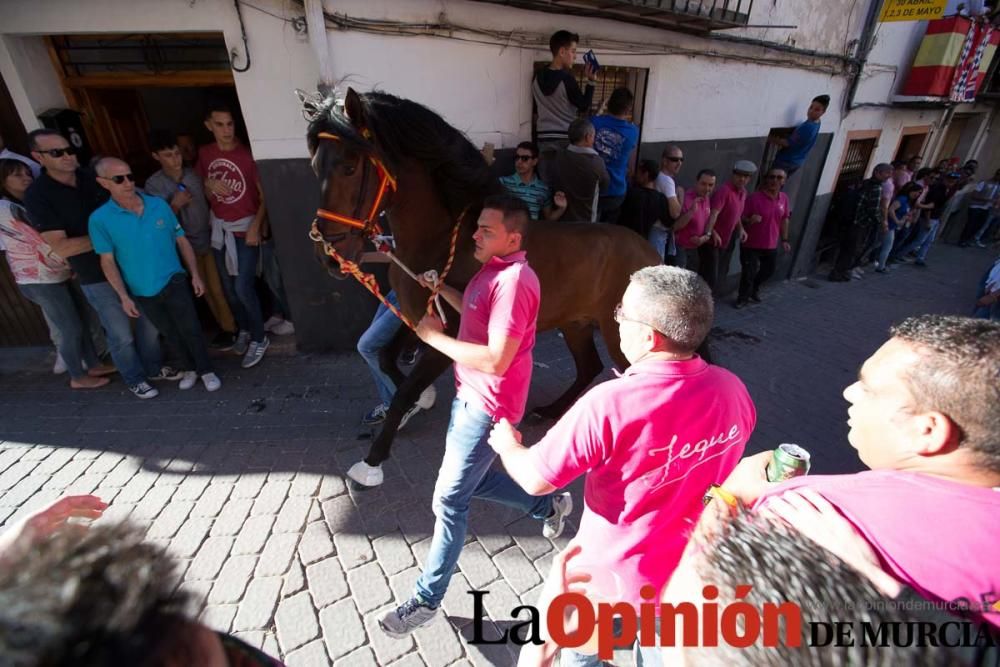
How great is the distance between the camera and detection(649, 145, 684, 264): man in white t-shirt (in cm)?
559

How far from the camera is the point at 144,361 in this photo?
4.38 metres

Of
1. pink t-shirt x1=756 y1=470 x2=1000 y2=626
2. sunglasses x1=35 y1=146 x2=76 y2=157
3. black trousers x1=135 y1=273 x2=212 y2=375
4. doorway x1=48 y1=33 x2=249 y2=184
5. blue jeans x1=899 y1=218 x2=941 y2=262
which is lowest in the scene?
blue jeans x1=899 y1=218 x2=941 y2=262

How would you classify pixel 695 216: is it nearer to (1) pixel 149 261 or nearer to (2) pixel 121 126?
(1) pixel 149 261

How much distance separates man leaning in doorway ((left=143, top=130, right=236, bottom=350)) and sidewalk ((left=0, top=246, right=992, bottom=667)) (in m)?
0.70

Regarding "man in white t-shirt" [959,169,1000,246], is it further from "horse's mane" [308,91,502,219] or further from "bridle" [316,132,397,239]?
"bridle" [316,132,397,239]

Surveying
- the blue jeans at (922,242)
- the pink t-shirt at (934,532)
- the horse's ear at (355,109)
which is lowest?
the blue jeans at (922,242)

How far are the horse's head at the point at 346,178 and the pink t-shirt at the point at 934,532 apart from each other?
8.13 ft

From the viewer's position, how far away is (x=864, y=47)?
7.86 metres

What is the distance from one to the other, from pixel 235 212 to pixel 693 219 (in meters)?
5.16

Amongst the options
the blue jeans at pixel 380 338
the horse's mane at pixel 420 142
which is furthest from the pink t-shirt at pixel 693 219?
the blue jeans at pixel 380 338

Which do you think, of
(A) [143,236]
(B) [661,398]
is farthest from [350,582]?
(A) [143,236]

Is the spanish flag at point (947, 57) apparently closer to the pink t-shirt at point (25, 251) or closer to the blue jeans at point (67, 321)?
the pink t-shirt at point (25, 251)

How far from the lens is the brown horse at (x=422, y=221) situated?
2.59 meters

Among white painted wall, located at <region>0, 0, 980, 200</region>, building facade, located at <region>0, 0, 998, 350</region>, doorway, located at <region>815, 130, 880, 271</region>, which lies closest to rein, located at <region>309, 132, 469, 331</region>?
white painted wall, located at <region>0, 0, 980, 200</region>
